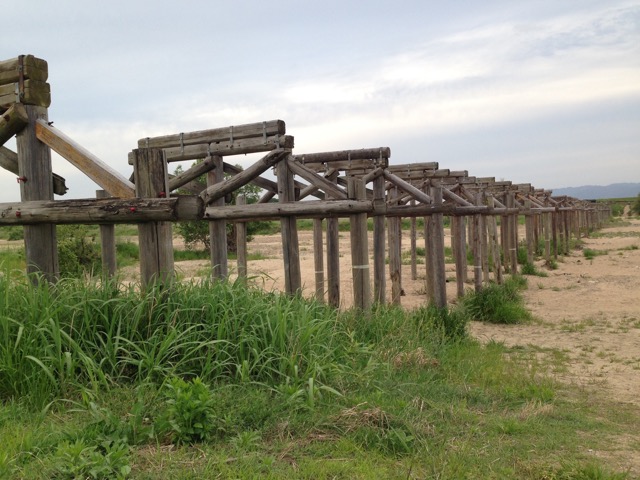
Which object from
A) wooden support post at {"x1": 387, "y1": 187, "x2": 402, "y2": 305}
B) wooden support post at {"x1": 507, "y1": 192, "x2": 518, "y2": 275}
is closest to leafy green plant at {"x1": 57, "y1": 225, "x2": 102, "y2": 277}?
wooden support post at {"x1": 387, "y1": 187, "x2": 402, "y2": 305}

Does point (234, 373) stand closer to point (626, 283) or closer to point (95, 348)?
point (95, 348)

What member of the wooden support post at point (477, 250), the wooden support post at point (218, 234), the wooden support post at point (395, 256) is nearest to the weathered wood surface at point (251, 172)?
the wooden support post at point (218, 234)

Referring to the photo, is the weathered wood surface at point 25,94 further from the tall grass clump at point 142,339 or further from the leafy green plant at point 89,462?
the leafy green plant at point 89,462

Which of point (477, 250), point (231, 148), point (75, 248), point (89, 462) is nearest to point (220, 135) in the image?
point (231, 148)

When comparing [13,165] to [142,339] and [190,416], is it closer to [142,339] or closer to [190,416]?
[142,339]

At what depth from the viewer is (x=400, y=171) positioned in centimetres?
1334

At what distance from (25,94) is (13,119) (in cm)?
25

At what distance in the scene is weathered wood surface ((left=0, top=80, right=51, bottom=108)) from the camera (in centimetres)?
550

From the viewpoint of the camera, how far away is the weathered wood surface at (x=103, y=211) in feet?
15.1

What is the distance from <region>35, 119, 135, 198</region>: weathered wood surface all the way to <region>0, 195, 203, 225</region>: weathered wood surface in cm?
14

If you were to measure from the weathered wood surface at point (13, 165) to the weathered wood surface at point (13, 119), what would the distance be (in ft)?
1.17

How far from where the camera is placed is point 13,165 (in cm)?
591

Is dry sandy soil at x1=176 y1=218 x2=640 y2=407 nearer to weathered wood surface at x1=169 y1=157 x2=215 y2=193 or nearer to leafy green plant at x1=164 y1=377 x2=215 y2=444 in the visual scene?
weathered wood surface at x1=169 y1=157 x2=215 y2=193

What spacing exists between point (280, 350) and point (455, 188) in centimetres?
1093
